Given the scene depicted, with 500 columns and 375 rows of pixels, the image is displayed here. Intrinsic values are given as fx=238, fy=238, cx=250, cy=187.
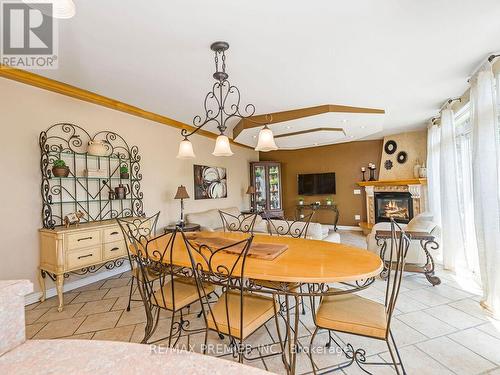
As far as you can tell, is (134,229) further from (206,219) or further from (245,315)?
(245,315)

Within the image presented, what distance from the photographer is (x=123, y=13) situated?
181cm

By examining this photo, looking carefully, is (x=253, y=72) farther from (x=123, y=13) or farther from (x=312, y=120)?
(x=312, y=120)

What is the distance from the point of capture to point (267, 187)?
295 inches

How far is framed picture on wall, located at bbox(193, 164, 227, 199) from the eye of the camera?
543cm

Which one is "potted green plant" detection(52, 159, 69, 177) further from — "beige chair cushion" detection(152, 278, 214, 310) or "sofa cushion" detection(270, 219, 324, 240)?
"sofa cushion" detection(270, 219, 324, 240)

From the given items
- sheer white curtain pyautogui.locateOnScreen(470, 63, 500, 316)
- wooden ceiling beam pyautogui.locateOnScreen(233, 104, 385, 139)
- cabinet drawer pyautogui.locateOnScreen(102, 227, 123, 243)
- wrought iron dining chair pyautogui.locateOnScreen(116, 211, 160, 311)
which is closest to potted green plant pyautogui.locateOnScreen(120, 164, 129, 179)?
wrought iron dining chair pyautogui.locateOnScreen(116, 211, 160, 311)

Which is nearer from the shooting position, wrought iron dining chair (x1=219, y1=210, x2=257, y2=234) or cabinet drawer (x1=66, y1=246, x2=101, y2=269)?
cabinet drawer (x1=66, y1=246, x2=101, y2=269)

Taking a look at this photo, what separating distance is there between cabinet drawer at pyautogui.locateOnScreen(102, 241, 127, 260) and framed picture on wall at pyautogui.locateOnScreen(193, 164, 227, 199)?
2274mm

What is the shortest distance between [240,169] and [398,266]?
19.0 ft

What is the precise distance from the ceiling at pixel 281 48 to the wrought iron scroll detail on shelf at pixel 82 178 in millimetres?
679

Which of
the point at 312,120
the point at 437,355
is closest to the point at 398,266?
the point at 437,355

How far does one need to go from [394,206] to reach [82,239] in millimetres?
6783

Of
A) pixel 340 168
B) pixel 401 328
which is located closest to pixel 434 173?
pixel 340 168
